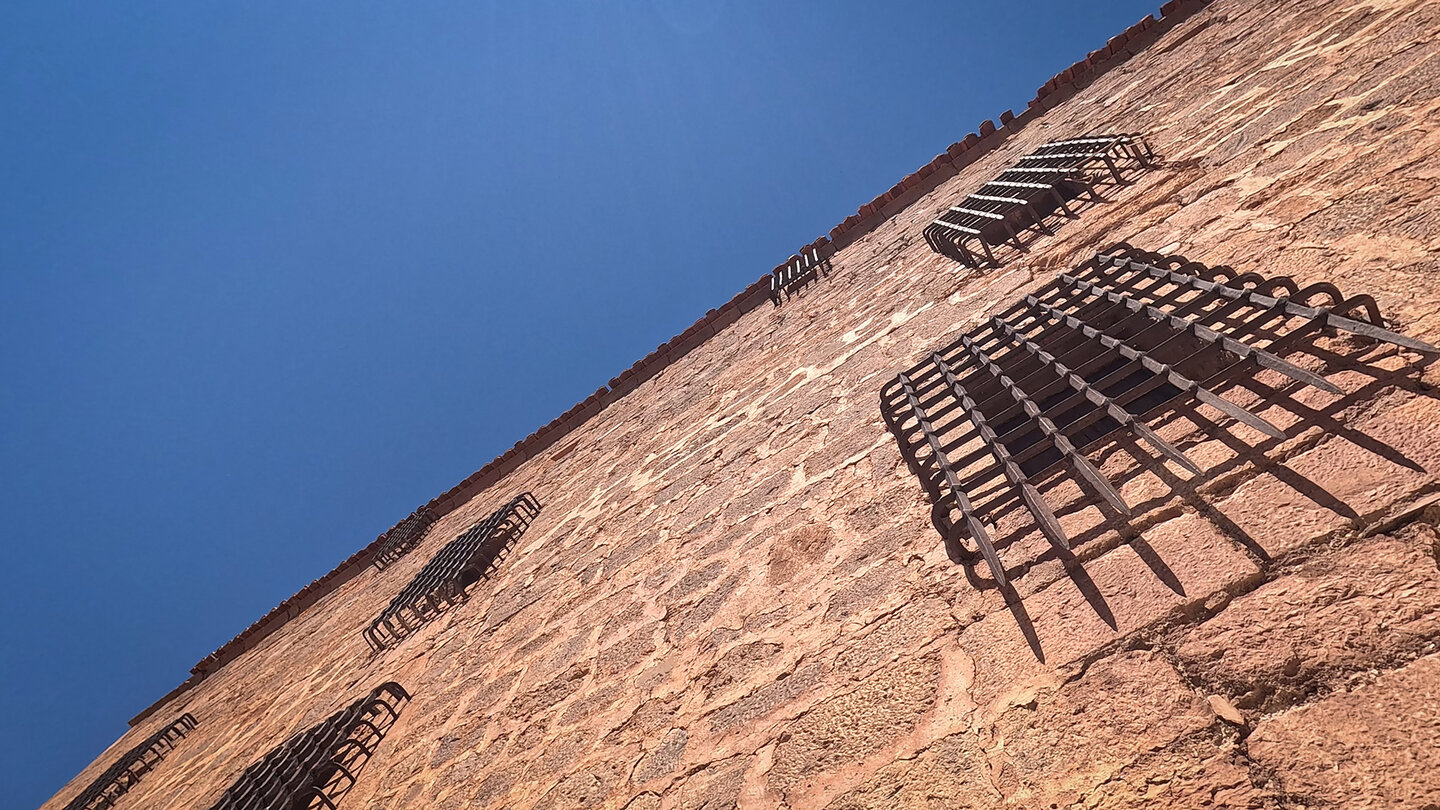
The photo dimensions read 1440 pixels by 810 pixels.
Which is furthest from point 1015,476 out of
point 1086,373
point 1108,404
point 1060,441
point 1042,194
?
point 1042,194

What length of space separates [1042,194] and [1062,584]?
118 inches

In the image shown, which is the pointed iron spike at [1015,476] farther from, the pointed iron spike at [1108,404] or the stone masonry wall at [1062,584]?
the pointed iron spike at [1108,404]

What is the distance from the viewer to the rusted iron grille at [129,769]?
6219 mm

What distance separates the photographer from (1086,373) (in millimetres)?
2402

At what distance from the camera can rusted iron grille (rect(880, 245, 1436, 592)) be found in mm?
1834

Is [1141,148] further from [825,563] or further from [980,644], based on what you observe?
[980,644]

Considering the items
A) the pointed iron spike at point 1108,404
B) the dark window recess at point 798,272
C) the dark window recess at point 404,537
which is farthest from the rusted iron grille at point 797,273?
the dark window recess at point 404,537

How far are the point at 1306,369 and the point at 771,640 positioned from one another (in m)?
1.65

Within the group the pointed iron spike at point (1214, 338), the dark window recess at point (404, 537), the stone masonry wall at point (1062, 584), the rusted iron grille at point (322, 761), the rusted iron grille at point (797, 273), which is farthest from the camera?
the dark window recess at point (404, 537)

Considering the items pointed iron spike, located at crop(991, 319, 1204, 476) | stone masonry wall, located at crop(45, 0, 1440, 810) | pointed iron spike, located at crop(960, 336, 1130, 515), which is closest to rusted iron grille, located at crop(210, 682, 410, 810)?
stone masonry wall, located at crop(45, 0, 1440, 810)

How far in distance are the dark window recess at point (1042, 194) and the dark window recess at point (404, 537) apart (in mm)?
5949

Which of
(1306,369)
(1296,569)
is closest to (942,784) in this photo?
(1296,569)

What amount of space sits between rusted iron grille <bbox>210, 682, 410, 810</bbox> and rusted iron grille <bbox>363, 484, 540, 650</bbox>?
3.00 feet

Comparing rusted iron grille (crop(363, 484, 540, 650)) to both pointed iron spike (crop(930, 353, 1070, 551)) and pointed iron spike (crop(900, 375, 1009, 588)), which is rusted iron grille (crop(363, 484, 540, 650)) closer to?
pointed iron spike (crop(900, 375, 1009, 588))
